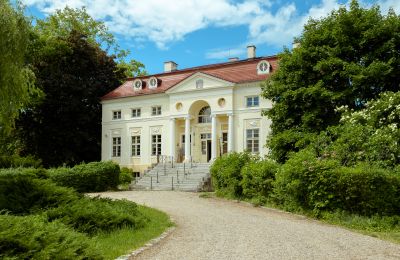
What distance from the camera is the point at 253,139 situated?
3303 centimetres

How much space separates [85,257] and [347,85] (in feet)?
56.8

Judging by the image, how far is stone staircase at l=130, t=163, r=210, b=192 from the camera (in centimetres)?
2602

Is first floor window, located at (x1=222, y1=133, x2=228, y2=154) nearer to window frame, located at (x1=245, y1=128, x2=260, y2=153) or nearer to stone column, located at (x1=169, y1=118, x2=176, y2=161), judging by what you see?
window frame, located at (x1=245, y1=128, x2=260, y2=153)

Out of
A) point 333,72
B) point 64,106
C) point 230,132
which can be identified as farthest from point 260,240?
point 64,106

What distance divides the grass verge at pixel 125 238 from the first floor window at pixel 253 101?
22.3 metres

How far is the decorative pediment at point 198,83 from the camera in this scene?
112 ft

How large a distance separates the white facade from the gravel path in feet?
61.7

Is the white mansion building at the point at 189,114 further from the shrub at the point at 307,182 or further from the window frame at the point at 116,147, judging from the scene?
the shrub at the point at 307,182

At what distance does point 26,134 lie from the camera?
126 ft

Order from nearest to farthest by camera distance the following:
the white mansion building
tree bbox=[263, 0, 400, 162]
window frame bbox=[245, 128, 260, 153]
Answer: tree bbox=[263, 0, 400, 162] < window frame bbox=[245, 128, 260, 153] < the white mansion building

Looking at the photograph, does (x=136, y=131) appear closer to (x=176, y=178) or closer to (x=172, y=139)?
(x=172, y=139)

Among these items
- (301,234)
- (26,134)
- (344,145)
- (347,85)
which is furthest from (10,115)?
(26,134)

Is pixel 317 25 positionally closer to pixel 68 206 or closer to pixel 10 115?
pixel 10 115

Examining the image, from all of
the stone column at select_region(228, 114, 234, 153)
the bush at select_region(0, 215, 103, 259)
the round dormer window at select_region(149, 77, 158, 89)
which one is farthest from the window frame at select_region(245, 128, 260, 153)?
the bush at select_region(0, 215, 103, 259)
